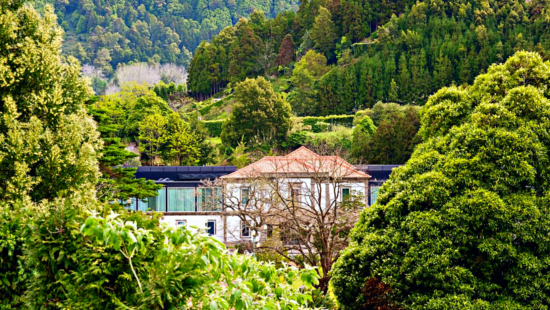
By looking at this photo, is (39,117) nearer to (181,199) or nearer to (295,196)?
(295,196)

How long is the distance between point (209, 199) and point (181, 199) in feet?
7.68

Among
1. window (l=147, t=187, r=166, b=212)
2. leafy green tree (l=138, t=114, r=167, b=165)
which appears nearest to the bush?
leafy green tree (l=138, t=114, r=167, b=165)

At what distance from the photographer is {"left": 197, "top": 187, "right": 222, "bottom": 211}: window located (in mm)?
24013

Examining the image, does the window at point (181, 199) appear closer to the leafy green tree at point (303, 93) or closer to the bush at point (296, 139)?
the bush at point (296, 139)

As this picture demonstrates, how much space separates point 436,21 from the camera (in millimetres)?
63562

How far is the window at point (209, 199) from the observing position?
24013 mm

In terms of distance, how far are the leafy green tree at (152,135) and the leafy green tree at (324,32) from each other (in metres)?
30.5

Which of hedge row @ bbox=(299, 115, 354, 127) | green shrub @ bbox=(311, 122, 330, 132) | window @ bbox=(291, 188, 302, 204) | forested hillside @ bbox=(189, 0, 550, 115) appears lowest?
window @ bbox=(291, 188, 302, 204)

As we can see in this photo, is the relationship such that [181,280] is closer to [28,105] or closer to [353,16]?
[28,105]

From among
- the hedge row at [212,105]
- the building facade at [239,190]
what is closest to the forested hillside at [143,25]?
the hedge row at [212,105]

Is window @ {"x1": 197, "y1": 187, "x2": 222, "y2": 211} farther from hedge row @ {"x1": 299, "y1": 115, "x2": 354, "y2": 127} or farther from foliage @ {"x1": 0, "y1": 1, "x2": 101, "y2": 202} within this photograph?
hedge row @ {"x1": 299, "y1": 115, "x2": 354, "y2": 127}

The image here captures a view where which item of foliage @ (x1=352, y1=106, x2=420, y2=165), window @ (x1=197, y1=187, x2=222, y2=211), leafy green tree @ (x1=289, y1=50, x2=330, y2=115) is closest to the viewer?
window @ (x1=197, y1=187, x2=222, y2=211)

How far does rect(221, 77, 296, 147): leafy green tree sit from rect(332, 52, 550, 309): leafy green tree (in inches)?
1451

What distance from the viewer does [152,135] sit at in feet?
150
